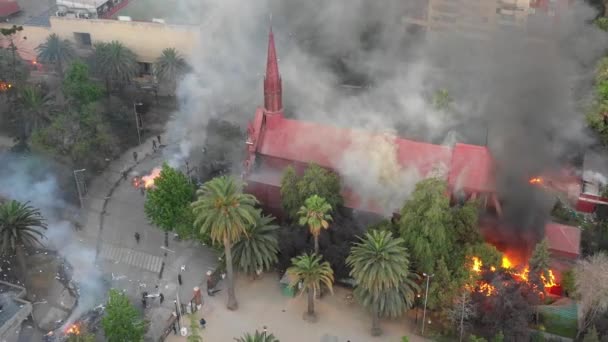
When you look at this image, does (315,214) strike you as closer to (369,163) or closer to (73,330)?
(369,163)

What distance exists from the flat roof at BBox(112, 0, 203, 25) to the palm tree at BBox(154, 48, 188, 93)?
551 centimetres

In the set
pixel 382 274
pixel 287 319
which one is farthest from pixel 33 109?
pixel 382 274

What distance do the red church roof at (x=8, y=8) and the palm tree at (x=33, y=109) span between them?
2400 centimetres

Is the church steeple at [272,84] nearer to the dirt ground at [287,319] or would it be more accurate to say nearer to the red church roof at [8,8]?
the dirt ground at [287,319]

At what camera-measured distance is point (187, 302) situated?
1877 inches

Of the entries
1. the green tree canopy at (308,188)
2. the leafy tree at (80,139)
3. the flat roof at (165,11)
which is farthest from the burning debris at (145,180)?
the flat roof at (165,11)

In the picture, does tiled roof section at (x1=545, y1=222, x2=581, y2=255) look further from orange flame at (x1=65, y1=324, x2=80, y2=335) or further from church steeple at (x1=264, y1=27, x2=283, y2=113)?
orange flame at (x1=65, y1=324, x2=80, y2=335)

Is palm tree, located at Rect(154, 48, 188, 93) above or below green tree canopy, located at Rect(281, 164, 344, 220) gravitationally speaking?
above

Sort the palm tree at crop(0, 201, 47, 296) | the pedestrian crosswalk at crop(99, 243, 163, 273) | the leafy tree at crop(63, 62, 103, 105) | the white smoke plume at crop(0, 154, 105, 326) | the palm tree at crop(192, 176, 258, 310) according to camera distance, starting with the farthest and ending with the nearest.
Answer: the leafy tree at crop(63, 62, 103, 105) < the pedestrian crosswalk at crop(99, 243, 163, 273) < the white smoke plume at crop(0, 154, 105, 326) < the palm tree at crop(0, 201, 47, 296) < the palm tree at crop(192, 176, 258, 310)

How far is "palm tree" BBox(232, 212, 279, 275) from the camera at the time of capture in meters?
45.5

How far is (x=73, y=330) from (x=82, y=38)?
4182cm

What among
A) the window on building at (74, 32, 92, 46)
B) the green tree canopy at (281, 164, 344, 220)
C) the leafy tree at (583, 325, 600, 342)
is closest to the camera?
the leafy tree at (583, 325, 600, 342)

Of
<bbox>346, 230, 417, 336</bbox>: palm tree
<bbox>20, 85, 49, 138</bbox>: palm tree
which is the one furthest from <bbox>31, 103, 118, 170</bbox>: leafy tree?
<bbox>346, 230, 417, 336</bbox>: palm tree

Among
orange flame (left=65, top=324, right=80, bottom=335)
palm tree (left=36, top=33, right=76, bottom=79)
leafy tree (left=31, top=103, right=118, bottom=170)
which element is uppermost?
palm tree (left=36, top=33, right=76, bottom=79)
